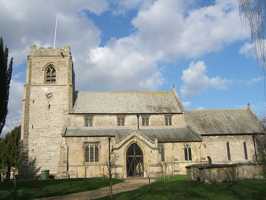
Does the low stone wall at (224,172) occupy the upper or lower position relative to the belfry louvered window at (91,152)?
lower

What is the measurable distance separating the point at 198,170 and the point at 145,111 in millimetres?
19543

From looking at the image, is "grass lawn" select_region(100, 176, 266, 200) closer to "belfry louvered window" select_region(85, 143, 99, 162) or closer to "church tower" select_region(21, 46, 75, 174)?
"belfry louvered window" select_region(85, 143, 99, 162)

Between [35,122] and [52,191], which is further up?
[35,122]

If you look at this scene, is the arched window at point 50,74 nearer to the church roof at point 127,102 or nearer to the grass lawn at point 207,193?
the church roof at point 127,102

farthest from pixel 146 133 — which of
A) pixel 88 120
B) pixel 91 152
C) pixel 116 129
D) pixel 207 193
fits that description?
pixel 207 193

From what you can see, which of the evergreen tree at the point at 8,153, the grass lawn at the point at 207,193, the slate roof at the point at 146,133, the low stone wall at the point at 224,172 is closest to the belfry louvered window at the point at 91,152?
the slate roof at the point at 146,133

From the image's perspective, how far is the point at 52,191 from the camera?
72.9 ft

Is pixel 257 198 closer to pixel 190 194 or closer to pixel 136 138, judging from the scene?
pixel 190 194

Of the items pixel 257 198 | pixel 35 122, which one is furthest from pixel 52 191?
pixel 35 122

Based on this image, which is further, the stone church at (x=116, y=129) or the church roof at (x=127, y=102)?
the church roof at (x=127, y=102)

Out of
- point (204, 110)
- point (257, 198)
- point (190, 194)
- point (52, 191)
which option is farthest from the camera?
point (204, 110)

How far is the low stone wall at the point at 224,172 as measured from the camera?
22.3 meters

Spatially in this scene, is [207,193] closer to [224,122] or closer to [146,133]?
[146,133]

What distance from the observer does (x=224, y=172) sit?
2267 centimetres
